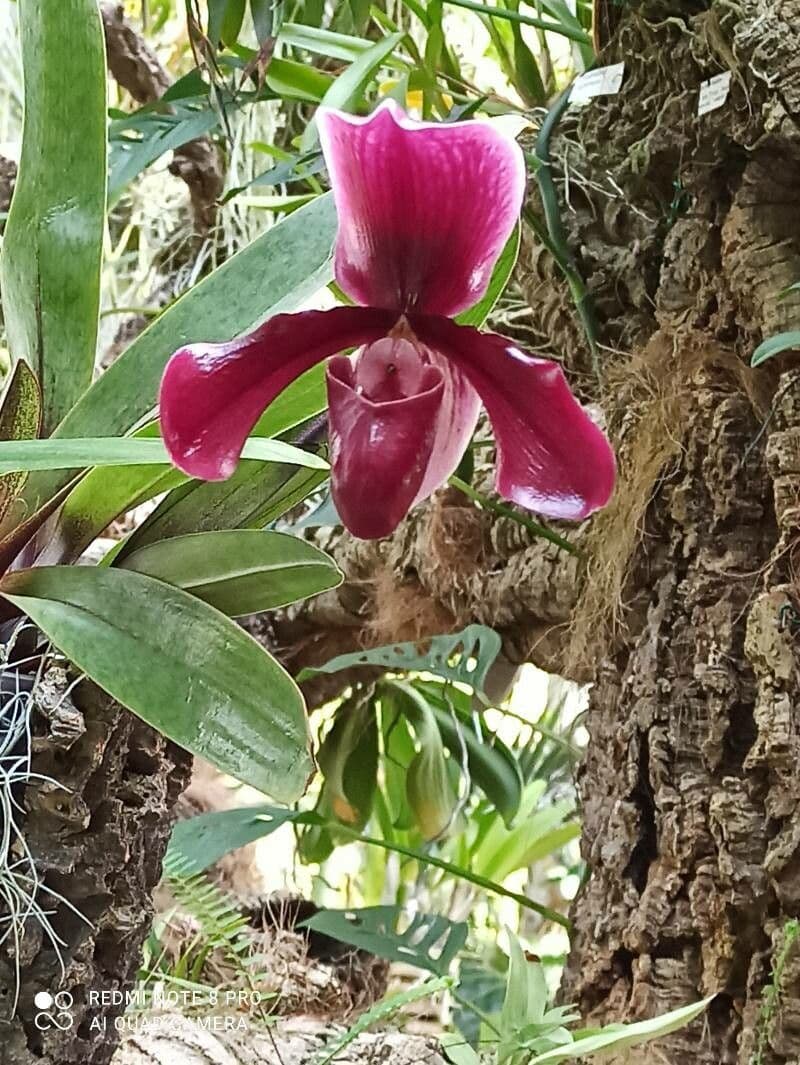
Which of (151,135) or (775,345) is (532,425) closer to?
(775,345)

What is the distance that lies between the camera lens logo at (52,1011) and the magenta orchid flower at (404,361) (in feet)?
1.13

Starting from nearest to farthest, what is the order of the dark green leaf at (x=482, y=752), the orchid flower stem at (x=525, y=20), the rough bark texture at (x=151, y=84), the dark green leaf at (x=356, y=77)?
the dark green leaf at (x=356, y=77) → the orchid flower stem at (x=525, y=20) → the dark green leaf at (x=482, y=752) → the rough bark texture at (x=151, y=84)

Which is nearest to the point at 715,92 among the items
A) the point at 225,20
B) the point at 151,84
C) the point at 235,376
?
the point at 225,20

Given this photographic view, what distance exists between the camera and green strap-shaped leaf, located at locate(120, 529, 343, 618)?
0.60 metres

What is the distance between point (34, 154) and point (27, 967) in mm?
512

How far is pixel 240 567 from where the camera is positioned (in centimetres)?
61

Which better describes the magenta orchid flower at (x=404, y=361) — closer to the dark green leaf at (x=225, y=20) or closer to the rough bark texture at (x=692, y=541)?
the rough bark texture at (x=692, y=541)

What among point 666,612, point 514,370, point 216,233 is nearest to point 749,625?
point 666,612

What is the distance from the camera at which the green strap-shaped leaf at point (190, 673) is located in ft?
1.68

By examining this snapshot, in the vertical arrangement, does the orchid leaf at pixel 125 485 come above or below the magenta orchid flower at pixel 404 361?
below

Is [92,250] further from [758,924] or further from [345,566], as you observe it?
[345,566]

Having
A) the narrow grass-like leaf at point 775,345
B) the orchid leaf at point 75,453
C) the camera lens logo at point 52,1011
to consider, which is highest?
the orchid leaf at point 75,453

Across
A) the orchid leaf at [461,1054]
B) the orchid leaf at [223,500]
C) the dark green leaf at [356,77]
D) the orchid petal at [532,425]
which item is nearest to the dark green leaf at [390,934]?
the orchid leaf at [461,1054]

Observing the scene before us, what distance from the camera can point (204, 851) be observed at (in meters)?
0.94
